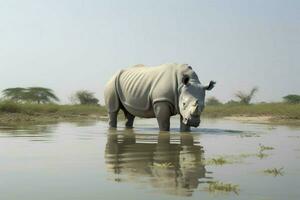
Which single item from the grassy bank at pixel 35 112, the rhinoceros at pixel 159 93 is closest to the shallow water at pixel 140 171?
the rhinoceros at pixel 159 93

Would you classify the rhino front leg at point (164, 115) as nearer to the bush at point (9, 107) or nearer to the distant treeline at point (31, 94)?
the bush at point (9, 107)

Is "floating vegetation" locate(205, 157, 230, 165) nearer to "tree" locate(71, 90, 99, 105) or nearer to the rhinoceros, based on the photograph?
the rhinoceros

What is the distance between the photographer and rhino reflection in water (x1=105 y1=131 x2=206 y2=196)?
5234 millimetres

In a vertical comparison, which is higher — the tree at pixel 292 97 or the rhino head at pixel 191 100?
the rhino head at pixel 191 100

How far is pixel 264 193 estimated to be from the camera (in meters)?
4.77

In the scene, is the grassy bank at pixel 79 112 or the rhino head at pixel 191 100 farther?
the grassy bank at pixel 79 112

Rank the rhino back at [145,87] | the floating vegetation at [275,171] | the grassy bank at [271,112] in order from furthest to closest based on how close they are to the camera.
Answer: the grassy bank at [271,112] < the rhino back at [145,87] < the floating vegetation at [275,171]

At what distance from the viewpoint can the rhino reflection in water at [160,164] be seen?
17.2ft

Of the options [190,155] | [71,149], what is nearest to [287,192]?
[190,155]

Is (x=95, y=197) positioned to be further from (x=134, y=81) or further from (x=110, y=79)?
(x=110, y=79)

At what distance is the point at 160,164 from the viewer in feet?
21.4

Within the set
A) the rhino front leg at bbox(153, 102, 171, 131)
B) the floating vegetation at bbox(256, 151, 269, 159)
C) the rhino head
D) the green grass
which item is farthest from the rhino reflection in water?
the green grass

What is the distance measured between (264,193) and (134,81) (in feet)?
37.5

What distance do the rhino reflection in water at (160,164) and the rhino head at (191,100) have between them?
3.09 m
